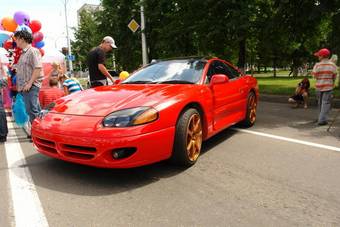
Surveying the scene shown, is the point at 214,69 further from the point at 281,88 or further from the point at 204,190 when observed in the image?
the point at 281,88

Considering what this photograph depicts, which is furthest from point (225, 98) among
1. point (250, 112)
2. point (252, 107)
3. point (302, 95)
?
point (302, 95)

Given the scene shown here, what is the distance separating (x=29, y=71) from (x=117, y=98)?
2204mm

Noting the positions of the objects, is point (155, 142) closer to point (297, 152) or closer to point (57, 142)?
point (57, 142)

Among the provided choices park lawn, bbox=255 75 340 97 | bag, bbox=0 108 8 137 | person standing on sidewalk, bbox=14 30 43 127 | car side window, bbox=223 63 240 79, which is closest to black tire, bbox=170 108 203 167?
car side window, bbox=223 63 240 79

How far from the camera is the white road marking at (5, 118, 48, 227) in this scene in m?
2.81

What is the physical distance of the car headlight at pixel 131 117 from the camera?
140 inches

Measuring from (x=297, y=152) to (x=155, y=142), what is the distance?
2.27 meters

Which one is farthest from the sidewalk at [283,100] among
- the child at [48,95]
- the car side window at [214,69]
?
the child at [48,95]

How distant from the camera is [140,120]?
11.8ft

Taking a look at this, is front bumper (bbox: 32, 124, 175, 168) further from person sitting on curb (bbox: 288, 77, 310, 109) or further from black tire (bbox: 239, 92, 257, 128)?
person sitting on curb (bbox: 288, 77, 310, 109)

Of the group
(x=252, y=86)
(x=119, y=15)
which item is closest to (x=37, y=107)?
(x=252, y=86)

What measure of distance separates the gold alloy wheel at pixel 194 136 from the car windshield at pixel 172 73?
0.69 meters

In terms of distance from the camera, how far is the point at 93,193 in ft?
11.0

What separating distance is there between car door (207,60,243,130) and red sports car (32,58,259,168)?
0.02 metres
